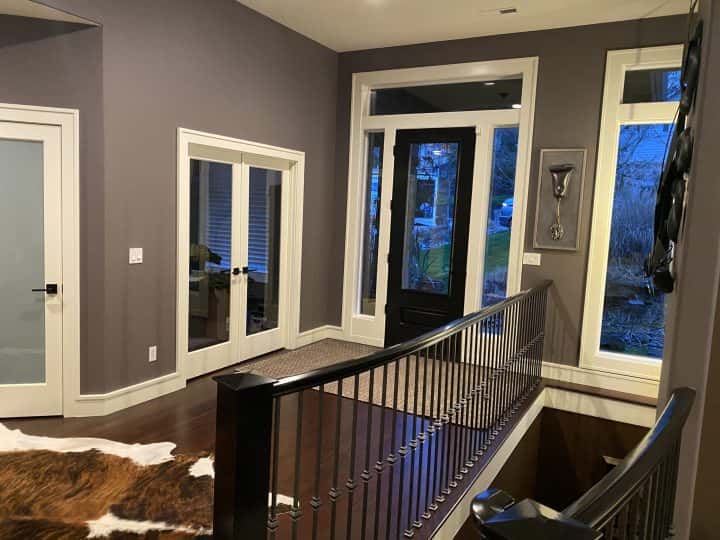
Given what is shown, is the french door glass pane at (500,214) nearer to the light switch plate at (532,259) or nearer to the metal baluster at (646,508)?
the light switch plate at (532,259)

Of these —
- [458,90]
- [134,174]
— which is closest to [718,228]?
[458,90]

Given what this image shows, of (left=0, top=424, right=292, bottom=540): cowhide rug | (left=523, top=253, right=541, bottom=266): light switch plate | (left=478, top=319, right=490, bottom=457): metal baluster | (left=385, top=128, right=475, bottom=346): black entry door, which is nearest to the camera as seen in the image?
(left=0, top=424, right=292, bottom=540): cowhide rug

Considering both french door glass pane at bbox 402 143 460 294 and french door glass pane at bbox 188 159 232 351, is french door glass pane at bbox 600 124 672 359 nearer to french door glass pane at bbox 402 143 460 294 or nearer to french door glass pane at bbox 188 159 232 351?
french door glass pane at bbox 402 143 460 294

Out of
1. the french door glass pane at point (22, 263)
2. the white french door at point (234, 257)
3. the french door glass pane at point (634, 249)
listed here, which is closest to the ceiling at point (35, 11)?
the french door glass pane at point (22, 263)

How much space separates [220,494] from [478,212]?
4.29 m

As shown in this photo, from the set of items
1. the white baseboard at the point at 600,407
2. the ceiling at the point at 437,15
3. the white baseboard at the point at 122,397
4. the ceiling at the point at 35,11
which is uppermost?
the ceiling at the point at 437,15

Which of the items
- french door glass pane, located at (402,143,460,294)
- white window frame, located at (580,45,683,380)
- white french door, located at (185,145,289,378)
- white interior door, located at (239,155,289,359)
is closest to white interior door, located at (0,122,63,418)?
white french door, located at (185,145,289,378)

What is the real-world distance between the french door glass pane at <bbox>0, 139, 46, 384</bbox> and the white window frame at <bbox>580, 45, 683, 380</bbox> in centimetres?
445

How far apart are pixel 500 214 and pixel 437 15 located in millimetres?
1950

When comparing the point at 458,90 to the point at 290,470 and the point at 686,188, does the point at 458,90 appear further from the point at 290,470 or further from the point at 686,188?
the point at 290,470

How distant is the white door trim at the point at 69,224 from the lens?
3354 mm

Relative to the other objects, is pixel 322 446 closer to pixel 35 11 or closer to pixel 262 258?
pixel 262 258

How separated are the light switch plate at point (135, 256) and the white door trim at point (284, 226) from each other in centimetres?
36

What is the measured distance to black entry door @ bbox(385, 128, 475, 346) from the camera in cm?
531
